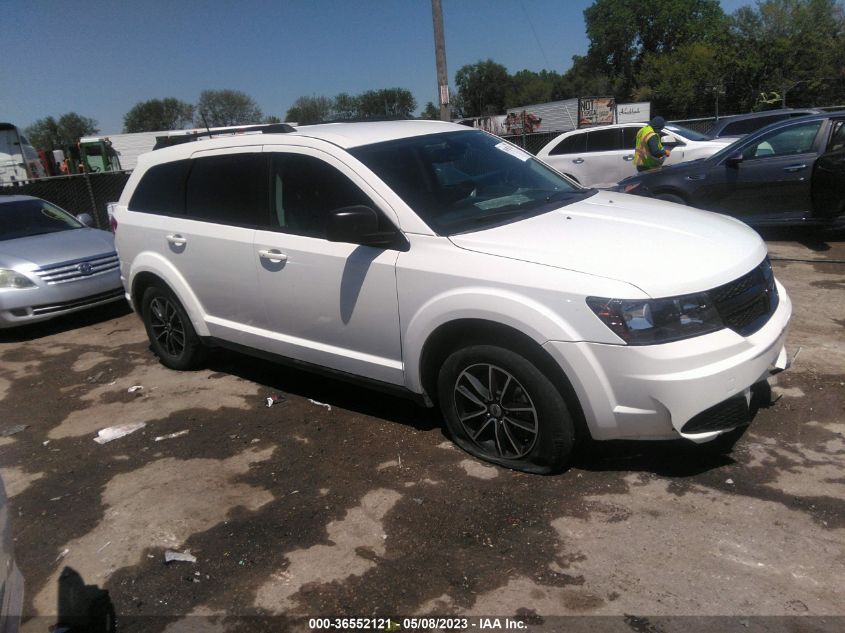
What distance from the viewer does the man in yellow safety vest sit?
394 inches

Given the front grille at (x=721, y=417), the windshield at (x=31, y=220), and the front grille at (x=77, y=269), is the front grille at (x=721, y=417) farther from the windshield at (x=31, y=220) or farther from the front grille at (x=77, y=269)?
the windshield at (x=31, y=220)

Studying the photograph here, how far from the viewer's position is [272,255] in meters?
4.34

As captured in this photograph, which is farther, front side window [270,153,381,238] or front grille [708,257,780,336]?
front side window [270,153,381,238]

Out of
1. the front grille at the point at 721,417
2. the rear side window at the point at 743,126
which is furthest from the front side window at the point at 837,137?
the front grille at the point at 721,417

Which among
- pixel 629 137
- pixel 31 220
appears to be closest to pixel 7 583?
pixel 31 220

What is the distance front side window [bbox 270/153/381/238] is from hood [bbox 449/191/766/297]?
2.87ft

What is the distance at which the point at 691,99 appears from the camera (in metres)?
53.4

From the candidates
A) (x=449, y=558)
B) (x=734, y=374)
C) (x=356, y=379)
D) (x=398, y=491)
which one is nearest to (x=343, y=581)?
(x=449, y=558)

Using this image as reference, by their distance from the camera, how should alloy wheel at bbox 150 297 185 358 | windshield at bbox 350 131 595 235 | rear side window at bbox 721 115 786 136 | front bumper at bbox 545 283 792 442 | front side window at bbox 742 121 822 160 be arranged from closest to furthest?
front bumper at bbox 545 283 792 442, windshield at bbox 350 131 595 235, alloy wheel at bbox 150 297 185 358, front side window at bbox 742 121 822 160, rear side window at bbox 721 115 786 136

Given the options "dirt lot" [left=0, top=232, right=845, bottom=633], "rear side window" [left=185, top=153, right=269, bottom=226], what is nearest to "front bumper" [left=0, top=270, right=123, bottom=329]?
"dirt lot" [left=0, top=232, right=845, bottom=633]

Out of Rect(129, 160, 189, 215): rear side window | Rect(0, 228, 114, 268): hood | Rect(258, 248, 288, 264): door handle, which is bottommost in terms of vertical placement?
Rect(0, 228, 114, 268): hood

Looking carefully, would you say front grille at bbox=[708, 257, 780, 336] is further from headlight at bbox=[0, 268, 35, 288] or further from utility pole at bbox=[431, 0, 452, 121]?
utility pole at bbox=[431, 0, 452, 121]

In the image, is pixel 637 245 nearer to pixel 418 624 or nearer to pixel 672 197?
pixel 418 624

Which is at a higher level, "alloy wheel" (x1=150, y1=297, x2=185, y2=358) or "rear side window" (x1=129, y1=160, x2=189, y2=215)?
"rear side window" (x1=129, y1=160, x2=189, y2=215)
